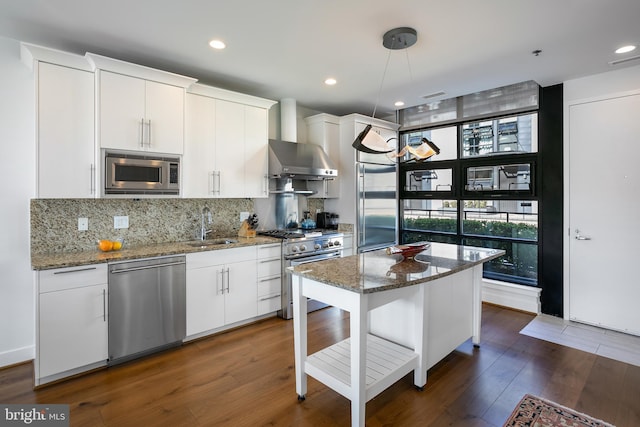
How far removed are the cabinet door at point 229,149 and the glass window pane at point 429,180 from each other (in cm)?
272

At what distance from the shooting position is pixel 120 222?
10.5 feet

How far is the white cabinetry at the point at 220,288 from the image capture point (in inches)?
123

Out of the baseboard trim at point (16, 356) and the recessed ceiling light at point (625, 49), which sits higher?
the recessed ceiling light at point (625, 49)

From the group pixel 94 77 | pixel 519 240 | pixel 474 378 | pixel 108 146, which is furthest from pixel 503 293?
pixel 94 77

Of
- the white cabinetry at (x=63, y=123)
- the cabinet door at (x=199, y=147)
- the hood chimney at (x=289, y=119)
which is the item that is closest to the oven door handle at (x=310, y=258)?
the cabinet door at (x=199, y=147)

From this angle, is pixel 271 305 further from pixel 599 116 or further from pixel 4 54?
pixel 599 116

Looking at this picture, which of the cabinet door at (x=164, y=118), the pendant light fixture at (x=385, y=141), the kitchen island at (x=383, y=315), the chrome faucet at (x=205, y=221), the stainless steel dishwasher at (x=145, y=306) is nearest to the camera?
the kitchen island at (x=383, y=315)

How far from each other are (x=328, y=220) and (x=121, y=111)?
2.87m

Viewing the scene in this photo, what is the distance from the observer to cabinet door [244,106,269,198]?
381 centimetres

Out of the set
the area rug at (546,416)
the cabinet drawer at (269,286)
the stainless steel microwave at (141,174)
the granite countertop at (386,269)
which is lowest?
the area rug at (546,416)

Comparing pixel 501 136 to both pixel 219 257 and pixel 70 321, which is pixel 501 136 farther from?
pixel 70 321

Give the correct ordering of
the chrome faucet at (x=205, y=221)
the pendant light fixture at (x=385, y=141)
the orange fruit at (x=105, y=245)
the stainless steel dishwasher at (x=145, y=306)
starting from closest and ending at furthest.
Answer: the pendant light fixture at (x=385, y=141) < the stainless steel dishwasher at (x=145, y=306) < the orange fruit at (x=105, y=245) < the chrome faucet at (x=205, y=221)

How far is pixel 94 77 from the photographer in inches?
108

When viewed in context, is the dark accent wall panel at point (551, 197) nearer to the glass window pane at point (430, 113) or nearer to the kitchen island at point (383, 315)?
the glass window pane at point (430, 113)
